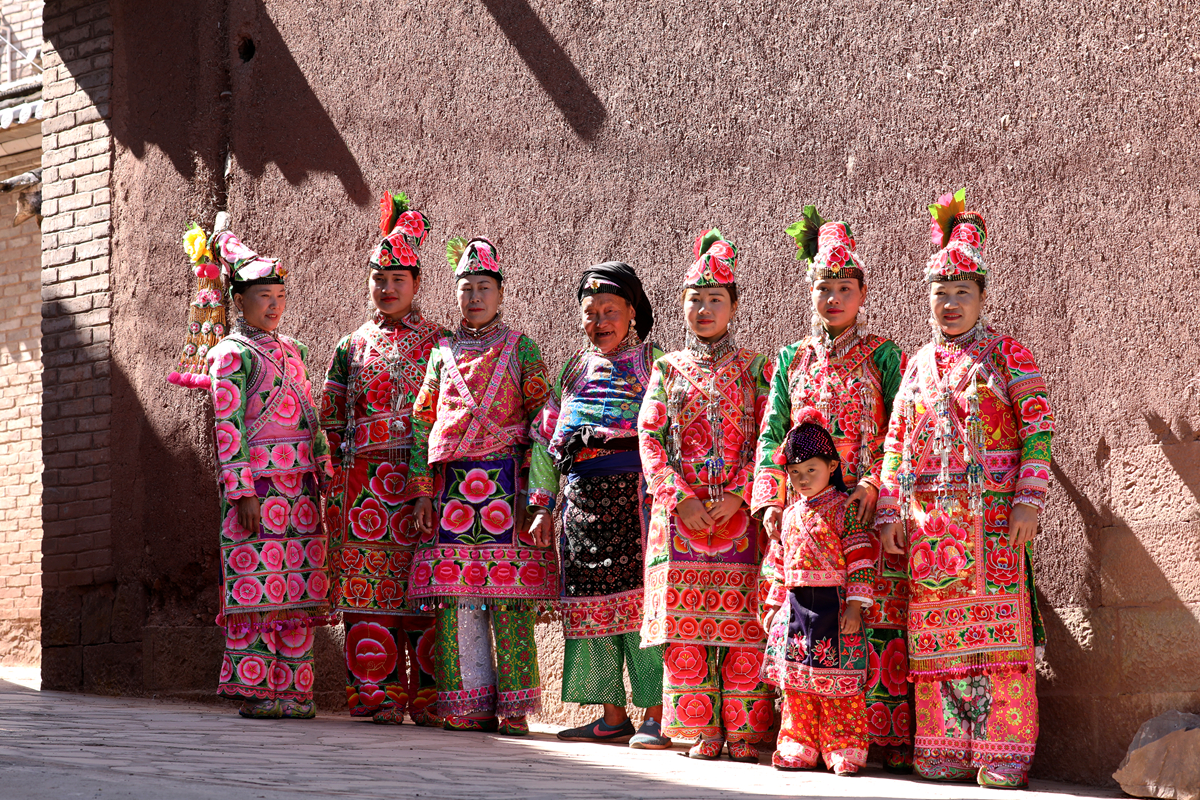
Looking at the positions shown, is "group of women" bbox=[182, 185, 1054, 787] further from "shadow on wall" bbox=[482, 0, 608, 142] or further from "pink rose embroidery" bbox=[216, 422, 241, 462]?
"shadow on wall" bbox=[482, 0, 608, 142]

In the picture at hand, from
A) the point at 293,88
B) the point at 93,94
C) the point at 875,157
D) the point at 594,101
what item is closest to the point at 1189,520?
the point at 875,157

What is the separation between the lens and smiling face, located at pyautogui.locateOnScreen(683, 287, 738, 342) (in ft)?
16.8

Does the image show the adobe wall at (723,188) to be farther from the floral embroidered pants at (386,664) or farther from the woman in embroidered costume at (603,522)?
the floral embroidered pants at (386,664)

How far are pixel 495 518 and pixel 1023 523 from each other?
2.22 metres

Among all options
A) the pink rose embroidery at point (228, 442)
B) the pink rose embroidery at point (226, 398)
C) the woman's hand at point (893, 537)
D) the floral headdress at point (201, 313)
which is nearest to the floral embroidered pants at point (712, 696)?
the woman's hand at point (893, 537)

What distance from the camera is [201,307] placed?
6.08m

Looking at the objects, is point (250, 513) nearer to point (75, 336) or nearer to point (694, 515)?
point (694, 515)

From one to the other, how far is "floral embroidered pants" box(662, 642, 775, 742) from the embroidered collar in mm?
1146

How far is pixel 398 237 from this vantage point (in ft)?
19.7

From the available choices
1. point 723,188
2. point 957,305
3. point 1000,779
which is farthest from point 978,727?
point 723,188

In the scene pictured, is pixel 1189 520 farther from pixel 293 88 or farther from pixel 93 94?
pixel 93 94

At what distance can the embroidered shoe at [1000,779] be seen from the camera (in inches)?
168

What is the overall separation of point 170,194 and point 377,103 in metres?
1.51

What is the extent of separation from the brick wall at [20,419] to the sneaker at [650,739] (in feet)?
22.4
